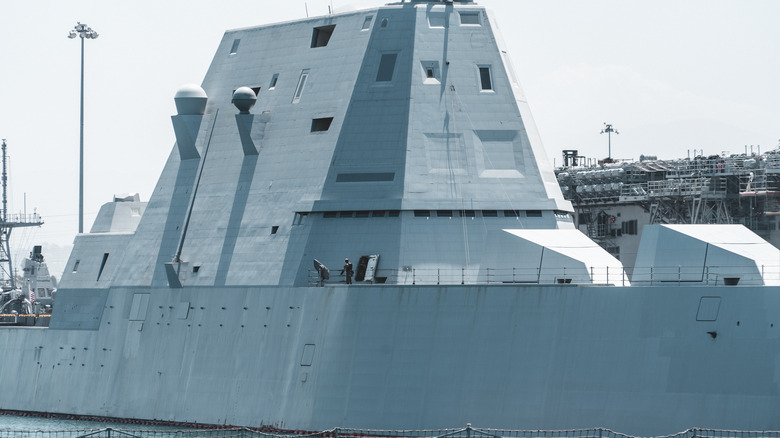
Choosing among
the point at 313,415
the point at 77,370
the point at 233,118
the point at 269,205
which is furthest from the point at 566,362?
the point at 77,370

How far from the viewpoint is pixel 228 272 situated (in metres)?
35.9

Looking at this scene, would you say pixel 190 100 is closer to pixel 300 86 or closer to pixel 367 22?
pixel 300 86

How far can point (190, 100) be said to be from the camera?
38844 millimetres

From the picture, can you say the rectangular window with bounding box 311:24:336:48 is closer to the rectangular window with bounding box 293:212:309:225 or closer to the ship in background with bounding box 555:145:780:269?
the rectangular window with bounding box 293:212:309:225

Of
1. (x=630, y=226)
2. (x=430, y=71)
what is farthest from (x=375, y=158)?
(x=630, y=226)

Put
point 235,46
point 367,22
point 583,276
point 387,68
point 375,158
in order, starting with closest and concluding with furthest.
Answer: point 583,276, point 375,158, point 387,68, point 367,22, point 235,46

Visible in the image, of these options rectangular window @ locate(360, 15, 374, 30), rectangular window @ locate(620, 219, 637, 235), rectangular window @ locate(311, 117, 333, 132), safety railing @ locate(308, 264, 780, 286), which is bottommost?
safety railing @ locate(308, 264, 780, 286)

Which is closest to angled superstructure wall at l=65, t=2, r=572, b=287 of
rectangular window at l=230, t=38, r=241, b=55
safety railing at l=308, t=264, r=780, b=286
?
safety railing at l=308, t=264, r=780, b=286

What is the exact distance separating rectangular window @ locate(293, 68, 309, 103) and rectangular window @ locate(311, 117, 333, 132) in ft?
3.87

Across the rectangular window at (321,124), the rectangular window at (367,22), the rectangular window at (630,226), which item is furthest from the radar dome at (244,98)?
the rectangular window at (630,226)

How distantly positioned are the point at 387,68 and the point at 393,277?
5.50m

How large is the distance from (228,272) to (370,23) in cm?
729

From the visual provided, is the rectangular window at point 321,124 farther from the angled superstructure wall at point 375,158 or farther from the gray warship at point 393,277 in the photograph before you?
the gray warship at point 393,277

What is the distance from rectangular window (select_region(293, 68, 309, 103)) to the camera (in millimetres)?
36625
